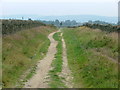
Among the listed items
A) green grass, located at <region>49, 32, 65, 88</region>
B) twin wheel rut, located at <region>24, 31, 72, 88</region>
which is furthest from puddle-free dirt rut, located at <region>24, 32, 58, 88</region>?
green grass, located at <region>49, 32, 65, 88</region>

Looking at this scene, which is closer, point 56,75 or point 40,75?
point 56,75

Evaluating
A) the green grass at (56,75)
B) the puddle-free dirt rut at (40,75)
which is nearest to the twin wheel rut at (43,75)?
the puddle-free dirt rut at (40,75)

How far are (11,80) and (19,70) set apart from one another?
223 cm

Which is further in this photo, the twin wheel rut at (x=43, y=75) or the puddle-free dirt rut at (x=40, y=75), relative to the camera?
the twin wheel rut at (x=43, y=75)

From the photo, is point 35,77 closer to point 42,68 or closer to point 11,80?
point 11,80

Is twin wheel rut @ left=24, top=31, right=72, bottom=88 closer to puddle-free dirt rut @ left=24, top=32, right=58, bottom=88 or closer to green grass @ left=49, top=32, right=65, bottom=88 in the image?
puddle-free dirt rut @ left=24, top=32, right=58, bottom=88

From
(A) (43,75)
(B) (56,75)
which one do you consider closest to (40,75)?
(A) (43,75)

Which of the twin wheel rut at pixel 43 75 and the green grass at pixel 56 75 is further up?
the green grass at pixel 56 75

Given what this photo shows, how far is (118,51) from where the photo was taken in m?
17.4

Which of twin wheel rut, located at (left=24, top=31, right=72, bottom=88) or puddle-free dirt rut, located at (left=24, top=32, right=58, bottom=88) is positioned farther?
twin wheel rut, located at (left=24, top=31, right=72, bottom=88)

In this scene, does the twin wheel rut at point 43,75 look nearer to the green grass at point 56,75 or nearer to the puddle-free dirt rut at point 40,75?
the puddle-free dirt rut at point 40,75

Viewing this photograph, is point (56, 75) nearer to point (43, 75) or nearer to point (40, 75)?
point (43, 75)

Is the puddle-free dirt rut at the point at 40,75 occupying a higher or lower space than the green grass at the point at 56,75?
lower

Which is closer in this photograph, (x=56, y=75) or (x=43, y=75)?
(x=56, y=75)
